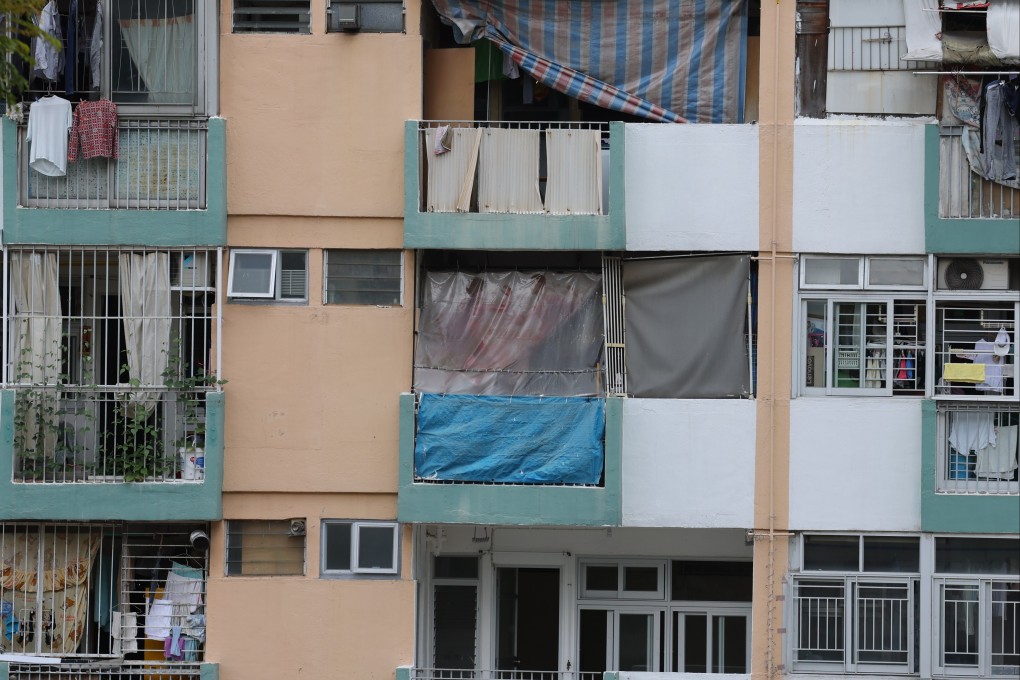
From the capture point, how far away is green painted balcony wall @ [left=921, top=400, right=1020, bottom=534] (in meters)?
13.1

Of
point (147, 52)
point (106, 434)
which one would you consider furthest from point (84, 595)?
point (147, 52)

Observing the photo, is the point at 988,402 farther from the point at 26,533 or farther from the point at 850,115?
the point at 26,533

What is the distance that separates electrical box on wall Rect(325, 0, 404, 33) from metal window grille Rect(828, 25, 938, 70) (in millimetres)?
4546

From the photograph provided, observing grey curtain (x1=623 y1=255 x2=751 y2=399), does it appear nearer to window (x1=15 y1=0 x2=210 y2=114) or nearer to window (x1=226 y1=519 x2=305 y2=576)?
window (x1=226 y1=519 x2=305 y2=576)

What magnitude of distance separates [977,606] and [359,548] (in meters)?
6.36

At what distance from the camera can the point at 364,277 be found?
45.1ft

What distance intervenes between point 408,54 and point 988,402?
692 centimetres

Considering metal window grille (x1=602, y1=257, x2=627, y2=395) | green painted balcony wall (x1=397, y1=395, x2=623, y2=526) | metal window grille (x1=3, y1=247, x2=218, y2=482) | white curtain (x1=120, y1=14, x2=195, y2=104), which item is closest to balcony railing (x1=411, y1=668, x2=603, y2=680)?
green painted balcony wall (x1=397, y1=395, x2=623, y2=526)

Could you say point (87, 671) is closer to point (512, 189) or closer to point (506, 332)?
point (506, 332)

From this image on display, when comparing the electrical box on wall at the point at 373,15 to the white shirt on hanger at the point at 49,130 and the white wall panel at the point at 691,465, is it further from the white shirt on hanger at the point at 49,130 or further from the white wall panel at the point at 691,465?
the white wall panel at the point at 691,465

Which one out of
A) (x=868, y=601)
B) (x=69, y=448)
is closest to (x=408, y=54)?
(x=69, y=448)

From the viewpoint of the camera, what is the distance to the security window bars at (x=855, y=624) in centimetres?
1330

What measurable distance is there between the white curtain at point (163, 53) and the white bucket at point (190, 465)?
12.1 ft

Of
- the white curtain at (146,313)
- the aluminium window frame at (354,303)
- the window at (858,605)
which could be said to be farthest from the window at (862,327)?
the white curtain at (146,313)
